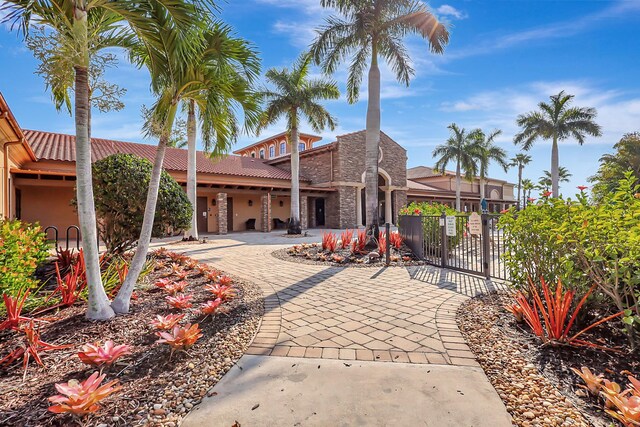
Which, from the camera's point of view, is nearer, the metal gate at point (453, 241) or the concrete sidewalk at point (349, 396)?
the concrete sidewalk at point (349, 396)

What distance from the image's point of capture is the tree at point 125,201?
631 centimetres

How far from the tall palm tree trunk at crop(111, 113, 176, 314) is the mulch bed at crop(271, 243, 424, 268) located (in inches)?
174

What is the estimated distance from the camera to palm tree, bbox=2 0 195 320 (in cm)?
326

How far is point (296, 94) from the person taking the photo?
17.0 metres

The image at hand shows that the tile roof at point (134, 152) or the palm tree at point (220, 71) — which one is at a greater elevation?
the tile roof at point (134, 152)

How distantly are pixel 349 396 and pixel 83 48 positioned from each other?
4.27m

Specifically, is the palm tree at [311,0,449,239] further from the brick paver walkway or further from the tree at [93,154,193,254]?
the tree at [93,154,193,254]

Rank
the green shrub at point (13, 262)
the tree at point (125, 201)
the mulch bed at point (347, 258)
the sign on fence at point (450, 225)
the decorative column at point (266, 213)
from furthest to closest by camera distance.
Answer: the decorative column at point (266, 213), the mulch bed at point (347, 258), the sign on fence at point (450, 225), the tree at point (125, 201), the green shrub at point (13, 262)

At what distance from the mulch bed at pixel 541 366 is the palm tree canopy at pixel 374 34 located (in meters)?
10.7

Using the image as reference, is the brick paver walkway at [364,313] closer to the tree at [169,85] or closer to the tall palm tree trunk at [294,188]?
the tree at [169,85]

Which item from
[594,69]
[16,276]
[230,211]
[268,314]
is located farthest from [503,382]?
[230,211]

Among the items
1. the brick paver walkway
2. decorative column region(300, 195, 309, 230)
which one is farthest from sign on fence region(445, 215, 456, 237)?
decorative column region(300, 195, 309, 230)

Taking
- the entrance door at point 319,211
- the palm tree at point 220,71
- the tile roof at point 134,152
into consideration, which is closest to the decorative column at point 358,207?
the entrance door at point 319,211

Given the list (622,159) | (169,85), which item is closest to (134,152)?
(169,85)
